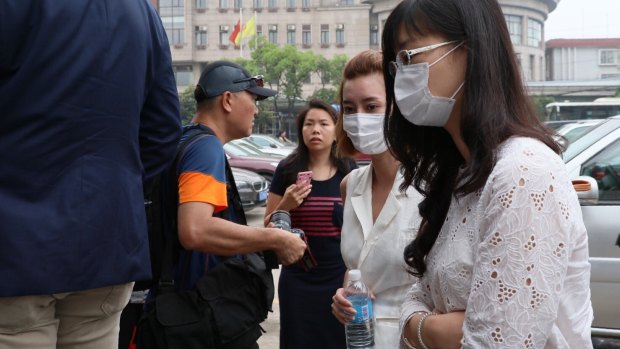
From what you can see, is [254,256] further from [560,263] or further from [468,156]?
[560,263]

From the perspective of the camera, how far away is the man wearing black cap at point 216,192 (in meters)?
2.64

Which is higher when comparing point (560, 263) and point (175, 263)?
point (560, 263)

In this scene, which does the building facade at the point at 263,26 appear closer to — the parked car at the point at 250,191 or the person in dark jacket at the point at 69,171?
the parked car at the point at 250,191

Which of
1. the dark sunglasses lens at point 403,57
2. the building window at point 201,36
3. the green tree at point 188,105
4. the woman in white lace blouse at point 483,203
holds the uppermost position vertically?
the building window at point 201,36

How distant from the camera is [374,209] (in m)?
2.88

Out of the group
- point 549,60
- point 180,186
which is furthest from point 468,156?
point 549,60

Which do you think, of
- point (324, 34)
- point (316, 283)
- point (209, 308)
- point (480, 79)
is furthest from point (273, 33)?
point (480, 79)

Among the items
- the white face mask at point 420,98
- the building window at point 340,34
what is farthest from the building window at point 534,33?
the white face mask at point 420,98

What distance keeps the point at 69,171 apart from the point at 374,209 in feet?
4.77

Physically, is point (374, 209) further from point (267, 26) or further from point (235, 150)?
point (267, 26)

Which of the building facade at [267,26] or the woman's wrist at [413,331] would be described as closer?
the woman's wrist at [413,331]

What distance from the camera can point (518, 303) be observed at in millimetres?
1305

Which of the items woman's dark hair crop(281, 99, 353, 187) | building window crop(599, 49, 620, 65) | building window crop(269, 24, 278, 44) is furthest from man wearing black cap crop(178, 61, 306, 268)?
building window crop(599, 49, 620, 65)

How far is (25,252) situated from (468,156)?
102 centimetres
